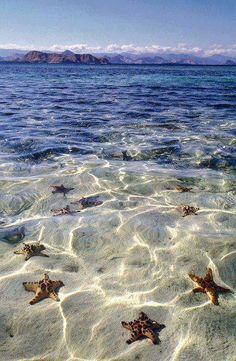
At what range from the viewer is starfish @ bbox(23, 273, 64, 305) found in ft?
13.0

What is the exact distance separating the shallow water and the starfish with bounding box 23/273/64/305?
8cm

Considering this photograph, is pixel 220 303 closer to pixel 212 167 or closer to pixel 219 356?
pixel 219 356

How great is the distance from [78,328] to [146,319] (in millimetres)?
763

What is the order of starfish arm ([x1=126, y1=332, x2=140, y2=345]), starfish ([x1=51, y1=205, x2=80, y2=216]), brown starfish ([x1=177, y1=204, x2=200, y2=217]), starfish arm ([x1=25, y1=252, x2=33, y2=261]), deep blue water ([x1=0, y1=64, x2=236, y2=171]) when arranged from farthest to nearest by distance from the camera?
deep blue water ([x1=0, y1=64, x2=236, y2=171]) → starfish ([x1=51, y1=205, x2=80, y2=216]) → brown starfish ([x1=177, y1=204, x2=200, y2=217]) → starfish arm ([x1=25, y1=252, x2=33, y2=261]) → starfish arm ([x1=126, y1=332, x2=140, y2=345])

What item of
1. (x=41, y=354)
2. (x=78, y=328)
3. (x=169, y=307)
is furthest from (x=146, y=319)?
(x=41, y=354)

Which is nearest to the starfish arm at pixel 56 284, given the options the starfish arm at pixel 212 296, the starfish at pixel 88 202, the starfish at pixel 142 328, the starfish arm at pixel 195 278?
the starfish at pixel 142 328

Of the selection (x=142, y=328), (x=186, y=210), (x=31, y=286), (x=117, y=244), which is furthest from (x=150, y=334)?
(x=186, y=210)

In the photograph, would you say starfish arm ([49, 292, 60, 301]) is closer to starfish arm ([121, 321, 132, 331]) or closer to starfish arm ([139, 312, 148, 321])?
starfish arm ([121, 321, 132, 331])

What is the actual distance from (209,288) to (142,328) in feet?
3.41

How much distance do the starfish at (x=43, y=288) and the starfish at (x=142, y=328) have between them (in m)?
1.00

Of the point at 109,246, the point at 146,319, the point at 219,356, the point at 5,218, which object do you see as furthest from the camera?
the point at 5,218

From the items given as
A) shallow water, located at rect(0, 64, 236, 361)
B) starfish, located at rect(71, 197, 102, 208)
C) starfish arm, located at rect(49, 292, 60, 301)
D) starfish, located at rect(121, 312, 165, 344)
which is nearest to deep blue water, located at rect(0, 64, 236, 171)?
shallow water, located at rect(0, 64, 236, 361)

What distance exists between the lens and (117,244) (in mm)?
5180

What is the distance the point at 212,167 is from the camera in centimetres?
862
